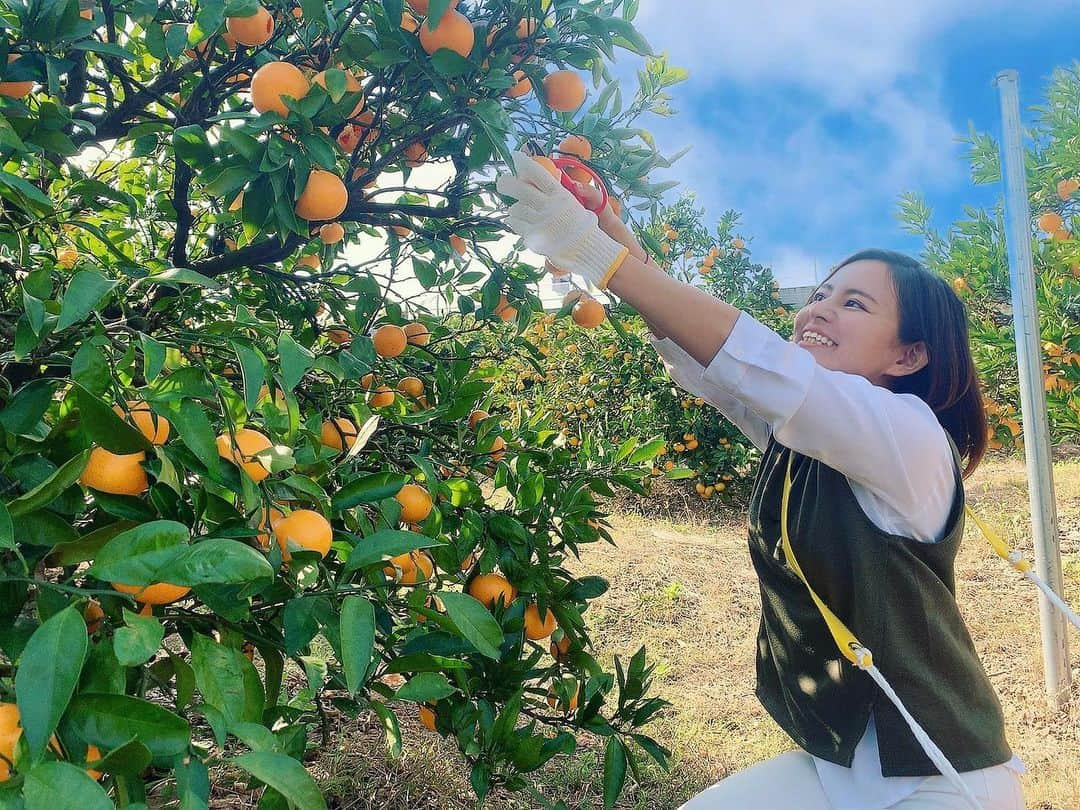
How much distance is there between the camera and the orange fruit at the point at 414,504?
1.06 metres

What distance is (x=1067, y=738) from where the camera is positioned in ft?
7.46

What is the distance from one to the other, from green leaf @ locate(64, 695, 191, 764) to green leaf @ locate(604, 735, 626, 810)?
79 centimetres

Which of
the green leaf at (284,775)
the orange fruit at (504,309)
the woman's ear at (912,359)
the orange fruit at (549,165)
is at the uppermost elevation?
the woman's ear at (912,359)

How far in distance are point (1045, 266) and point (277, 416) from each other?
328 centimetres

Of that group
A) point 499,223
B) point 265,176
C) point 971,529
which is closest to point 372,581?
point 265,176

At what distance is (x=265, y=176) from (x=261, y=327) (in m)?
0.36

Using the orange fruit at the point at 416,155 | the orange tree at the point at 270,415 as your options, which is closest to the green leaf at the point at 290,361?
the orange tree at the point at 270,415

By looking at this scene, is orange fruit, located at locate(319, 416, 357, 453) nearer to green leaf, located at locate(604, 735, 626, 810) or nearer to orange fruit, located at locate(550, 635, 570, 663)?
orange fruit, located at locate(550, 635, 570, 663)

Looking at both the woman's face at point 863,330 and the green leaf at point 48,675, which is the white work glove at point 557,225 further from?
the green leaf at point 48,675

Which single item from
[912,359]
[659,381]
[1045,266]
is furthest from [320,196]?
[659,381]

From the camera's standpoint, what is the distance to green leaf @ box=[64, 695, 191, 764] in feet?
1.65

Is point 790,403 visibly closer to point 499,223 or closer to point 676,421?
point 499,223

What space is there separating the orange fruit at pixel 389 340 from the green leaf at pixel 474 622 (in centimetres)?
82

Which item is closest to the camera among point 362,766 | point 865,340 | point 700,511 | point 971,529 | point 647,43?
point 647,43
